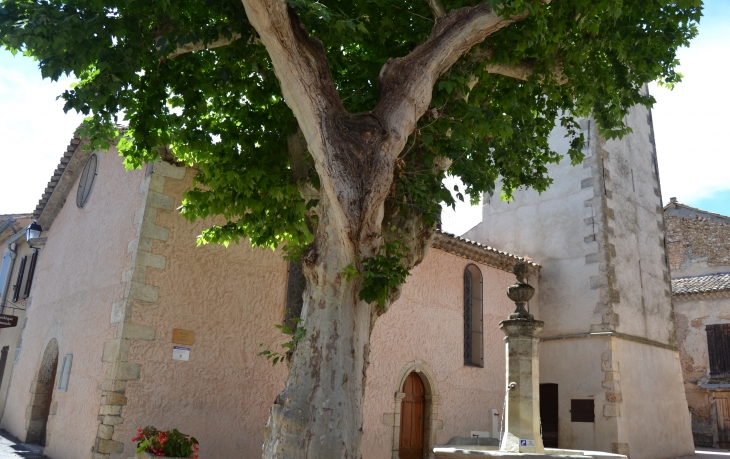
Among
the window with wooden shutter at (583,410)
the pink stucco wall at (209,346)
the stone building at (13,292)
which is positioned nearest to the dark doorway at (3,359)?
→ the stone building at (13,292)

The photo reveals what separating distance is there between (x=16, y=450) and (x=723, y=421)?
19.3m

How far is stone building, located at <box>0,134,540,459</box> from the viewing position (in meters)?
8.96

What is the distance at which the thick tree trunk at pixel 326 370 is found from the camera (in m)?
5.15

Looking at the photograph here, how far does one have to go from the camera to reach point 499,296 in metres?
15.0

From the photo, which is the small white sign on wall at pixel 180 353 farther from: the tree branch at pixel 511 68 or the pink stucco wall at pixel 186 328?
the tree branch at pixel 511 68

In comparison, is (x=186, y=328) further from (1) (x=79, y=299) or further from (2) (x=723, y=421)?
(2) (x=723, y=421)

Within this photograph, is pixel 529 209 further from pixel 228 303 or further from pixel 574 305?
pixel 228 303

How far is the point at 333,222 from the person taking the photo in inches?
219

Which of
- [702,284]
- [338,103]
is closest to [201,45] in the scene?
[338,103]

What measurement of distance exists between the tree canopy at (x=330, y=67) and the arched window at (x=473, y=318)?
22.0ft

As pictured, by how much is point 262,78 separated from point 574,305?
10.7m

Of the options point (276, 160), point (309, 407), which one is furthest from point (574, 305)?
point (309, 407)

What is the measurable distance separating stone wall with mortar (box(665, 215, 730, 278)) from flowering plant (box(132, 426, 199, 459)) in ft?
66.1

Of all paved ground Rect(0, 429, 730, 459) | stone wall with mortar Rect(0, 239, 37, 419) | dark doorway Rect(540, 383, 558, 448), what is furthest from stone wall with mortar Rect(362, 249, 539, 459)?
stone wall with mortar Rect(0, 239, 37, 419)
